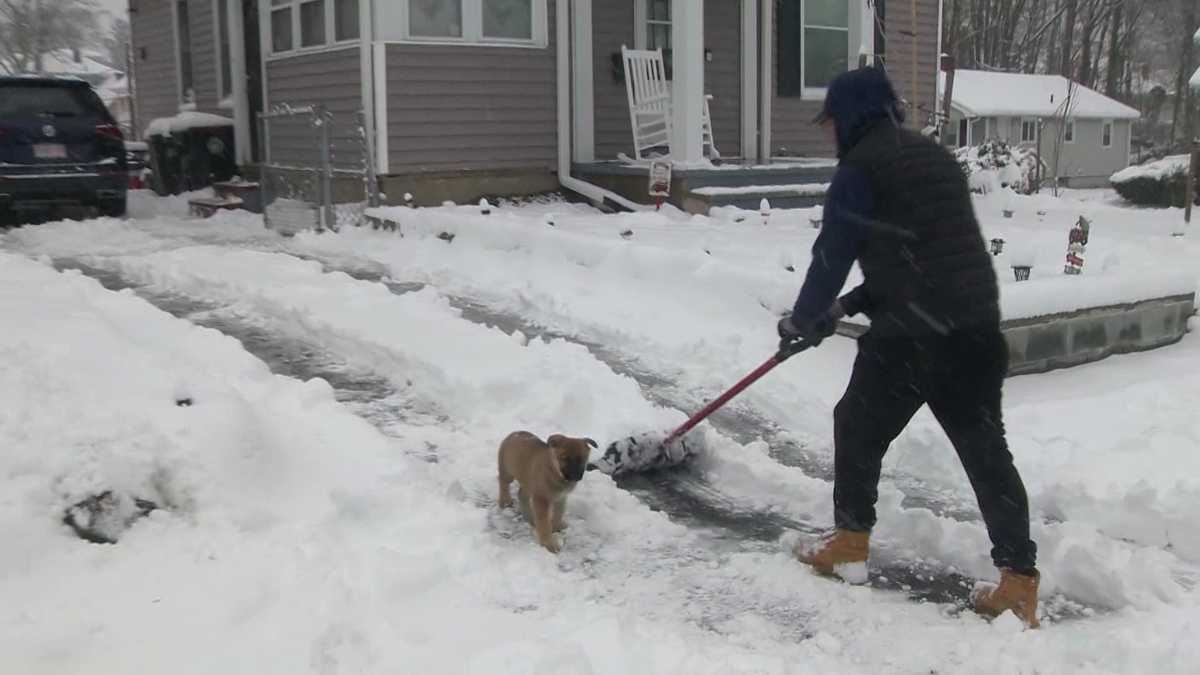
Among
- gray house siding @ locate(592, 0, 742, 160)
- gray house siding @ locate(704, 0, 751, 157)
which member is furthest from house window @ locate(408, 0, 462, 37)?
gray house siding @ locate(704, 0, 751, 157)

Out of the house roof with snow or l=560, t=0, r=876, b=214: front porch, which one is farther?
the house roof with snow

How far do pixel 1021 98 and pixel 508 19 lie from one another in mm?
31811

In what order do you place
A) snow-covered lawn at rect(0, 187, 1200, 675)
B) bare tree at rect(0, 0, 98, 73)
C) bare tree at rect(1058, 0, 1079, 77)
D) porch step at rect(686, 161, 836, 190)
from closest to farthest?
snow-covered lawn at rect(0, 187, 1200, 675) < porch step at rect(686, 161, 836, 190) < bare tree at rect(1058, 0, 1079, 77) < bare tree at rect(0, 0, 98, 73)

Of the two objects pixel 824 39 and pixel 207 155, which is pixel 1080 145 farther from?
pixel 207 155

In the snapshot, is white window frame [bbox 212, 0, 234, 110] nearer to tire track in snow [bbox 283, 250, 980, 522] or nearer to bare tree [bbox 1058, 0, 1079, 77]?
tire track in snow [bbox 283, 250, 980, 522]

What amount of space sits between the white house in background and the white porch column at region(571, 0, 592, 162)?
26895 mm

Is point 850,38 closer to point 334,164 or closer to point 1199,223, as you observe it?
point 1199,223

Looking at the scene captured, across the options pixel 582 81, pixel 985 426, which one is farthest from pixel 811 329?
pixel 582 81

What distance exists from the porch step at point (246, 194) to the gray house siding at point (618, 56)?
4.51 metres

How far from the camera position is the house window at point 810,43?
15.3 metres

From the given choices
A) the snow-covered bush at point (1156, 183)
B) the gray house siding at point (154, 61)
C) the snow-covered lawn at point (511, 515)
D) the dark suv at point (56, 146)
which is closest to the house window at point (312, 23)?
the dark suv at point (56, 146)

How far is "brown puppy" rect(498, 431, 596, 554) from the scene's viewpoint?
12.8 ft

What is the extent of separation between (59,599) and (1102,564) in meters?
3.54

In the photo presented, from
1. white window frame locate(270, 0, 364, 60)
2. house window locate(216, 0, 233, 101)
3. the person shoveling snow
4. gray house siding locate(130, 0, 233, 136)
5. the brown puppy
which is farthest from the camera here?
gray house siding locate(130, 0, 233, 136)
